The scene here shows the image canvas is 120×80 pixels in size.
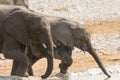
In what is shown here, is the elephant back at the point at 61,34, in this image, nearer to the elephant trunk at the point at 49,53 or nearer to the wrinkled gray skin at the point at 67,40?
the wrinkled gray skin at the point at 67,40

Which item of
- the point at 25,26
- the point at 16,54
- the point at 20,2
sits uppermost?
the point at 25,26

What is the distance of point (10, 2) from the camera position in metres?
25.4

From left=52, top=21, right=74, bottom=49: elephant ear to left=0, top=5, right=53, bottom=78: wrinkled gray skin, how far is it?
3189mm

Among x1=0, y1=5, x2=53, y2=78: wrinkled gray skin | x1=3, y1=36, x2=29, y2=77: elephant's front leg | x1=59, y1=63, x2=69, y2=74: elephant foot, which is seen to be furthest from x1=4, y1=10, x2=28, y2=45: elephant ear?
x1=59, y1=63, x2=69, y2=74: elephant foot

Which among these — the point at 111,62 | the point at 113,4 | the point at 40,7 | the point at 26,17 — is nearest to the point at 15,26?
the point at 26,17

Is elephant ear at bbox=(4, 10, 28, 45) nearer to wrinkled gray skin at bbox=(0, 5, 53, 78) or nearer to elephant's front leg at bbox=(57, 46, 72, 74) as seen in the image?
wrinkled gray skin at bbox=(0, 5, 53, 78)

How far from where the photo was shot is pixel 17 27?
1630 centimetres

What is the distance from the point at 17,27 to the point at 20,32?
14 cm

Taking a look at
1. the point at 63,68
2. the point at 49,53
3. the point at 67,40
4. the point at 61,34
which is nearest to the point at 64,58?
the point at 63,68

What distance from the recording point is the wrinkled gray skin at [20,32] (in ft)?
52.6

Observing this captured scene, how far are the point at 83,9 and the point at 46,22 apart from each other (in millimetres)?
22775

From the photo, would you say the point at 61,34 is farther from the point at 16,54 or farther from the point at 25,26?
the point at 16,54

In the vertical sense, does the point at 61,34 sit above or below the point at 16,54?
below

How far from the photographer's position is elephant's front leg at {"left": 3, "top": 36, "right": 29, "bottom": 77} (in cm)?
1605
